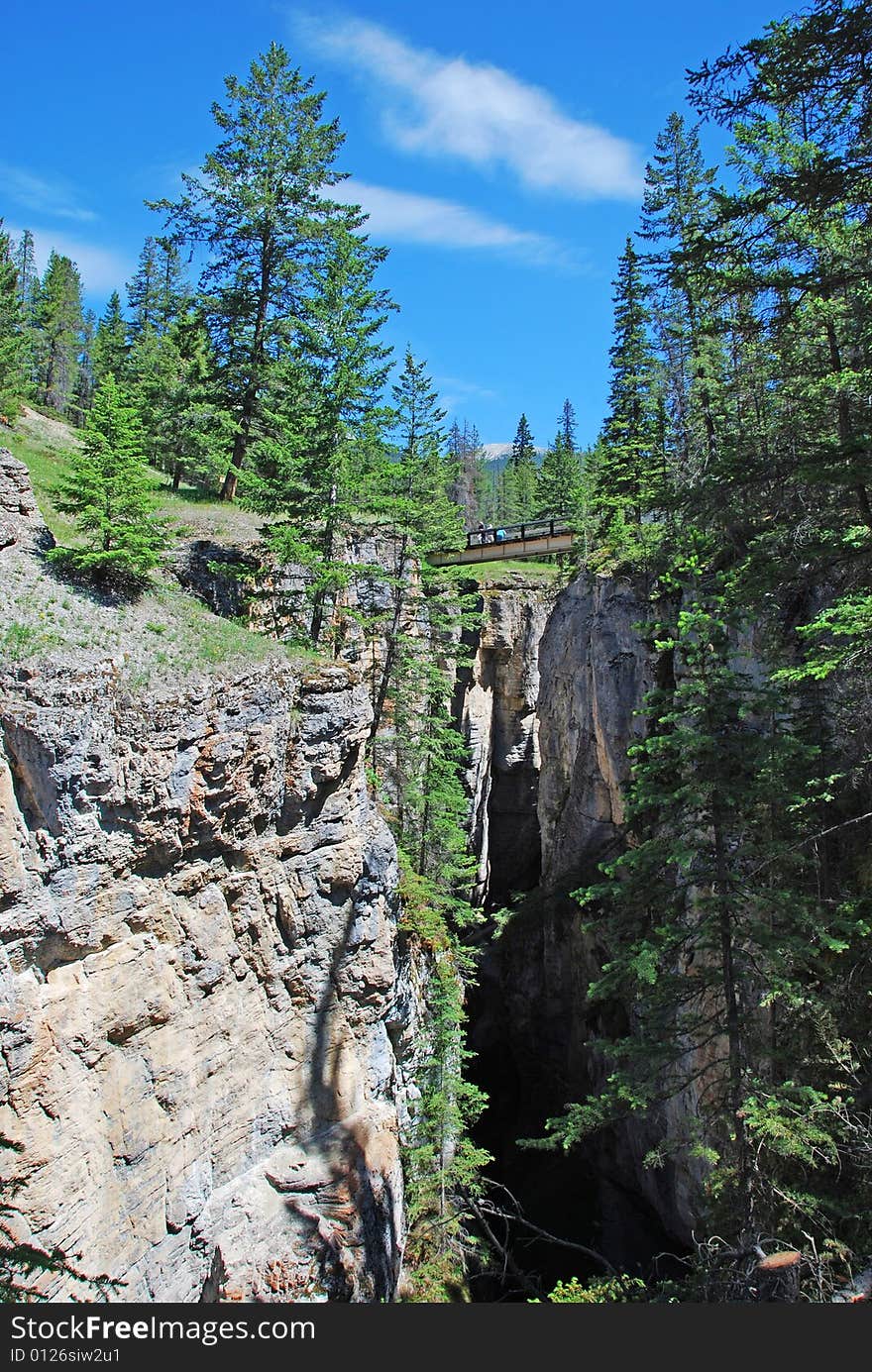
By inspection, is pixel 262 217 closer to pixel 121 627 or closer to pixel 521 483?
pixel 121 627

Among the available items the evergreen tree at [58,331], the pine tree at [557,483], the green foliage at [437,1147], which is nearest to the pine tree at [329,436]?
the green foliage at [437,1147]

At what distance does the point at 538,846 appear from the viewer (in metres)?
38.1

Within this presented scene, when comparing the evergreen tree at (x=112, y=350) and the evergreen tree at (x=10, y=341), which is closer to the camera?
the evergreen tree at (x=10, y=341)

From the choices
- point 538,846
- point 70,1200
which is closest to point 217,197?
point 70,1200

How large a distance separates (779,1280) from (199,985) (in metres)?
9.46

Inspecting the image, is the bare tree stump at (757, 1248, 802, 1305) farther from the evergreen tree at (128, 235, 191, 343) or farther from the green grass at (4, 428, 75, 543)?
the evergreen tree at (128, 235, 191, 343)

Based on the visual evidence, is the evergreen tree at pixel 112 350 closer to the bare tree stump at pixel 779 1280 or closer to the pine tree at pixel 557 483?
the pine tree at pixel 557 483

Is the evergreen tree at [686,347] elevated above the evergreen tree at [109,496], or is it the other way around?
the evergreen tree at [686,347]

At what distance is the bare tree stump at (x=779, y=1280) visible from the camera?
6.84m

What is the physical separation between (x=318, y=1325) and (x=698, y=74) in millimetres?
10979

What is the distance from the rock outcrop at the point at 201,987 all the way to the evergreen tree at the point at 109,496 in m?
2.88

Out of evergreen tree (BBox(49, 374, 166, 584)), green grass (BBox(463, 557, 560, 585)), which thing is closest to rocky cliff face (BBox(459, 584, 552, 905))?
green grass (BBox(463, 557, 560, 585))

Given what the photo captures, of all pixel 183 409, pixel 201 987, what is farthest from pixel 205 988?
pixel 183 409

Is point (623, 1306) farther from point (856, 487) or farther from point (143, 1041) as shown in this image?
point (143, 1041)
